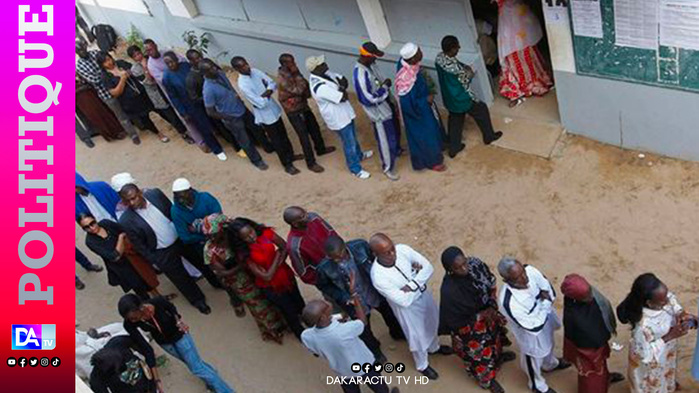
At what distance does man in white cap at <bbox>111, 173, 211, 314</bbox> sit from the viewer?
5496mm

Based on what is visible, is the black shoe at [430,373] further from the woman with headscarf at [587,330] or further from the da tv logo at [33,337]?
the da tv logo at [33,337]

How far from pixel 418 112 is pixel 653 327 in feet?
11.2

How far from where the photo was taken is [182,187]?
Answer: 17.5 feet

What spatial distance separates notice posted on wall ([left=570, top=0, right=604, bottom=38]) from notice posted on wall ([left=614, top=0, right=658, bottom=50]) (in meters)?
0.16

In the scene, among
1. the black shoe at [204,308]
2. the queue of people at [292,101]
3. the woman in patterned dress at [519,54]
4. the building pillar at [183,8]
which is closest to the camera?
the black shoe at [204,308]

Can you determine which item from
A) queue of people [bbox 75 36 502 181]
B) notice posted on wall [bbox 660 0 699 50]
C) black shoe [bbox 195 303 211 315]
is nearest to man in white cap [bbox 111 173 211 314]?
black shoe [bbox 195 303 211 315]

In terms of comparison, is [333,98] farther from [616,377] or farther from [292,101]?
[616,377]

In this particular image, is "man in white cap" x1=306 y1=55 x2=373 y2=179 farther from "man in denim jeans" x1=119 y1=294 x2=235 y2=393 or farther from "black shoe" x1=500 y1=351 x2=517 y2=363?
"black shoe" x1=500 y1=351 x2=517 y2=363

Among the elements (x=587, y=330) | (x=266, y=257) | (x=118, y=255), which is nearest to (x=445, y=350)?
(x=587, y=330)

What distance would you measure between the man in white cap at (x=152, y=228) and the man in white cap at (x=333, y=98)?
193 cm

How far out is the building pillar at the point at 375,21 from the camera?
291 inches

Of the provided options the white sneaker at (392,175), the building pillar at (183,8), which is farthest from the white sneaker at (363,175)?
the building pillar at (183,8)

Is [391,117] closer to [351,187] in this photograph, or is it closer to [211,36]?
[351,187]

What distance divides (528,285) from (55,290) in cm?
358
